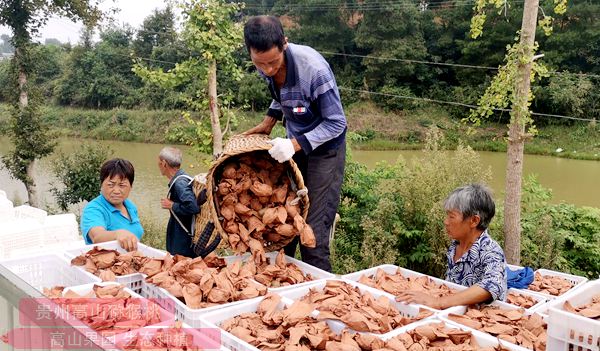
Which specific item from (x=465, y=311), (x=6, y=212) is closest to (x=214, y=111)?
(x=6, y=212)

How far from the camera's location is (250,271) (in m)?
2.34

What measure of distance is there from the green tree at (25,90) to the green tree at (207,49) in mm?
4573

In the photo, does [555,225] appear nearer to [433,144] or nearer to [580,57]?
[433,144]

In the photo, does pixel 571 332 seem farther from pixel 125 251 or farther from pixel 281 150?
pixel 125 251

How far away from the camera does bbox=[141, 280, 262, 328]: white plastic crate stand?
6.25ft

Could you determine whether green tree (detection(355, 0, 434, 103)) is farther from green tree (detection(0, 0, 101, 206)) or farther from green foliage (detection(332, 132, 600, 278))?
green foliage (detection(332, 132, 600, 278))

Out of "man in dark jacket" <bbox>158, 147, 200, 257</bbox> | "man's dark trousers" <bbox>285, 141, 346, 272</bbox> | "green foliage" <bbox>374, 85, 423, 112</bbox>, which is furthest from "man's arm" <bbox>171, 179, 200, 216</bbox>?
"green foliage" <bbox>374, 85, 423, 112</bbox>

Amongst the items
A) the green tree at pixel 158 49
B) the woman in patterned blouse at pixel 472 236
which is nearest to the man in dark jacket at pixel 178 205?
the woman in patterned blouse at pixel 472 236

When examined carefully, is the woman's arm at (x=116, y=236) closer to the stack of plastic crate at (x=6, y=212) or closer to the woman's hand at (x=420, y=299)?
the woman's hand at (x=420, y=299)

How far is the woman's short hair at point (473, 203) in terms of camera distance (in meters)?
2.37

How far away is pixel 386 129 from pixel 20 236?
21.3m

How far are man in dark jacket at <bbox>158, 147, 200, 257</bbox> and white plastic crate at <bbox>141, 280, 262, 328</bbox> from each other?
4.13 feet

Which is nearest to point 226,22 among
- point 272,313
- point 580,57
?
point 272,313

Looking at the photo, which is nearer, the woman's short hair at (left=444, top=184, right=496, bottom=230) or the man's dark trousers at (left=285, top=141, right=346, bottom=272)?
the woman's short hair at (left=444, top=184, right=496, bottom=230)
